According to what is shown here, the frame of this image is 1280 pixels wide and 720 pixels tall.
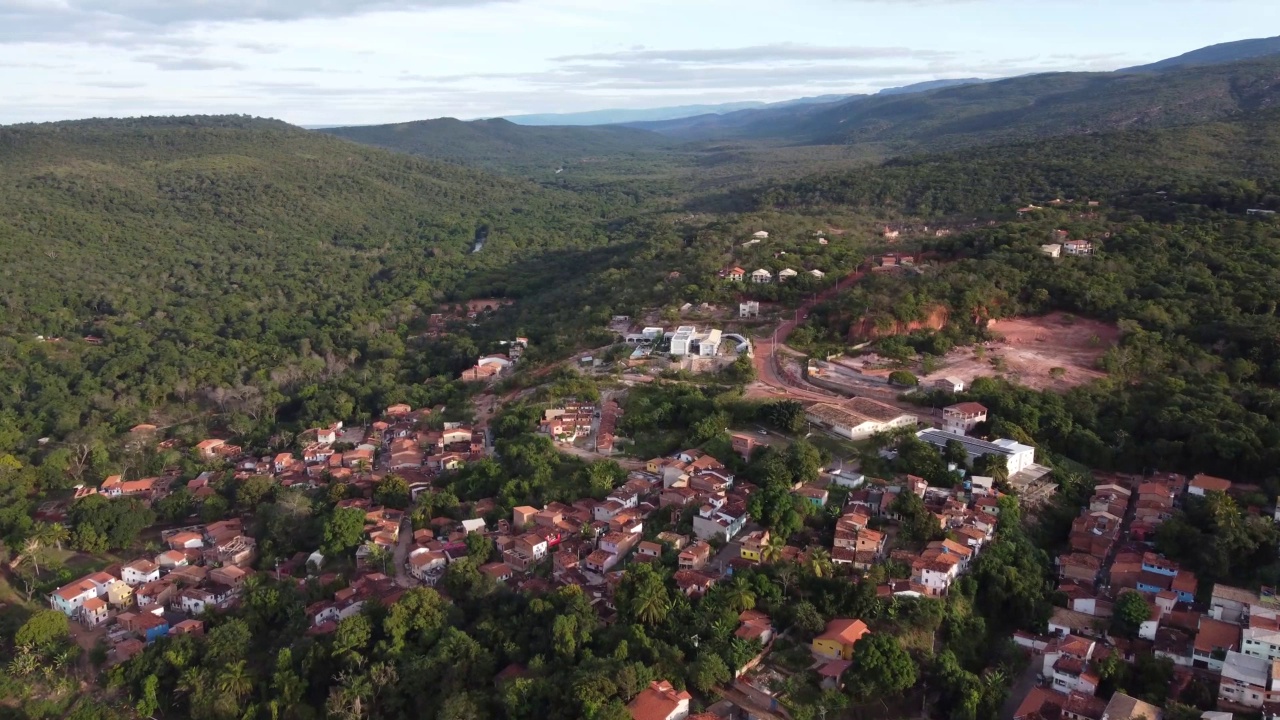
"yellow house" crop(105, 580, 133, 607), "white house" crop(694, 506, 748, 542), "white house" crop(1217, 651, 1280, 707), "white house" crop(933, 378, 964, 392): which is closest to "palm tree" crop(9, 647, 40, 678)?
"yellow house" crop(105, 580, 133, 607)

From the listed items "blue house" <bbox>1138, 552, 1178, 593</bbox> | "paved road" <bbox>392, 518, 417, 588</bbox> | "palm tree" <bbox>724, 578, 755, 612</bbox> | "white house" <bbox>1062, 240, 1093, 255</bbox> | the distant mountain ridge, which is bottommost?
"paved road" <bbox>392, 518, 417, 588</bbox>

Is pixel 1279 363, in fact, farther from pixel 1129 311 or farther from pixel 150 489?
pixel 150 489

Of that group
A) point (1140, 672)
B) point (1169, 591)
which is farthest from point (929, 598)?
point (1169, 591)

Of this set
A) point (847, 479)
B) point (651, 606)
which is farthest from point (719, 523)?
point (847, 479)

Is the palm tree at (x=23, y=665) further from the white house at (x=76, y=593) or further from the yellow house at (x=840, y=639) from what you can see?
the yellow house at (x=840, y=639)

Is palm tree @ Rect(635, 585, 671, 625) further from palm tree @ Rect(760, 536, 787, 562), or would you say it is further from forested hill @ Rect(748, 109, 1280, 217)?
Result: forested hill @ Rect(748, 109, 1280, 217)
